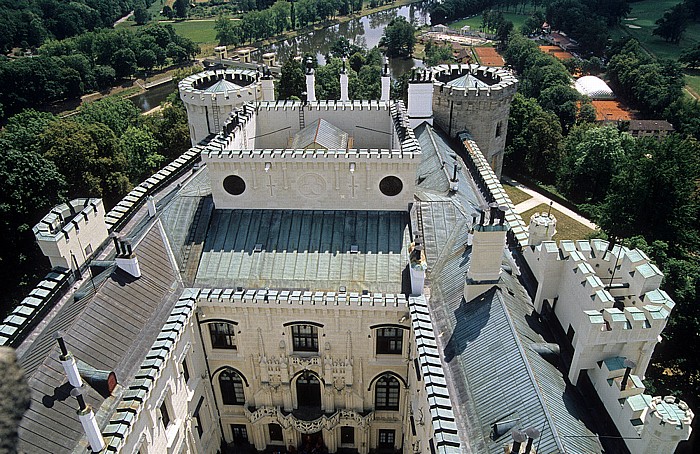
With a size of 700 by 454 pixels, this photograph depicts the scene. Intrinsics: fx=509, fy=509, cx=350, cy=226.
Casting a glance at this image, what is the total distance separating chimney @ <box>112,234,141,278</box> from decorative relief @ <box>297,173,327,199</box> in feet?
36.9

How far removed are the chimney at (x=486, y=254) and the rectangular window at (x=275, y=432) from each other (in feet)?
56.0

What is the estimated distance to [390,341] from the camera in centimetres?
3109

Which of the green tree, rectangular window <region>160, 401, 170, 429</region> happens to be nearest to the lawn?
the green tree

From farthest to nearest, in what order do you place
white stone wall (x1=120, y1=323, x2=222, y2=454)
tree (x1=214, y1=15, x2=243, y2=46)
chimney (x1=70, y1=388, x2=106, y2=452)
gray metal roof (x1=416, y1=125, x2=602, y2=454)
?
tree (x1=214, y1=15, x2=243, y2=46) → white stone wall (x1=120, y1=323, x2=222, y2=454) → gray metal roof (x1=416, y1=125, x2=602, y2=454) → chimney (x1=70, y1=388, x2=106, y2=452)

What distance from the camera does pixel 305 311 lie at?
30.0m

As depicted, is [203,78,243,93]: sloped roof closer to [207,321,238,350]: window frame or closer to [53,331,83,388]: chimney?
[207,321,238,350]: window frame

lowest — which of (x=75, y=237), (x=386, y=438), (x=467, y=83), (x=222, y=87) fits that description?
(x=386, y=438)

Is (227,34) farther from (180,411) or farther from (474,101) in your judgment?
(180,411)

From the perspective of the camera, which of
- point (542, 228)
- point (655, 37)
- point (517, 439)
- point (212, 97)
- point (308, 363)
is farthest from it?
point (655, 37)

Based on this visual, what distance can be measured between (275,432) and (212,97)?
98.9ft

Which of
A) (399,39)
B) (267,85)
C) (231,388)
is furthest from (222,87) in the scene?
(399,39)

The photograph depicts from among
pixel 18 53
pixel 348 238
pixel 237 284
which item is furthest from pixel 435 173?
pixel 18 53

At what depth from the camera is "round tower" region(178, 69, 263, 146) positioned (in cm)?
4797

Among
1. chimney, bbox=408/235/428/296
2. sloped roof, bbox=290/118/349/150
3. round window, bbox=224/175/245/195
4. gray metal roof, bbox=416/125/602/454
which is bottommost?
gray metal roof, bbox=416/125/602/454
